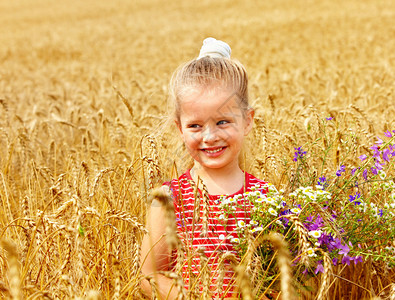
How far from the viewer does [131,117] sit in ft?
9.98

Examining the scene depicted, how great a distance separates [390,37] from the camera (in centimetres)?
1179

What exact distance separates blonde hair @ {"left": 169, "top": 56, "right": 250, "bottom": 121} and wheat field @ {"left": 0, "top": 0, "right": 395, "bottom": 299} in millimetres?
228

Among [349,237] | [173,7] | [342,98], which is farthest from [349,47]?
[173,7]

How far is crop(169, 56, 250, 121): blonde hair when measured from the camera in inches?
84.2

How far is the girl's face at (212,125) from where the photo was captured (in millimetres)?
2109

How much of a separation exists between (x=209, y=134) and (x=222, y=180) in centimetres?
25

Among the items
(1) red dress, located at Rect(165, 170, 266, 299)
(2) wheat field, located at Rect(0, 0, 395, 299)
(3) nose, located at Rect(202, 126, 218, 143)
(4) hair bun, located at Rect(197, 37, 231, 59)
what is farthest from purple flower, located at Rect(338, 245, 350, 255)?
(4) hair bun, located at Rect(197, 37, 231, 59)

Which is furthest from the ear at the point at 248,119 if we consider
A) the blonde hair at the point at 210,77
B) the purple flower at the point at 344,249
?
the purple flower at the point at 344,249

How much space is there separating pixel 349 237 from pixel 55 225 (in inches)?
46.3

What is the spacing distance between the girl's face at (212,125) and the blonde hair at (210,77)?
32 millimetres

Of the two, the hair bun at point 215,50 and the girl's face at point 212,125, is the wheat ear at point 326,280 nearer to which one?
the girl's face at point 212,125

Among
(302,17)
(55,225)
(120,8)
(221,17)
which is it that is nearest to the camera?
(55,225)

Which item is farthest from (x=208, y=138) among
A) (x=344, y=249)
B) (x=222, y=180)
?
(x=344, y=249)

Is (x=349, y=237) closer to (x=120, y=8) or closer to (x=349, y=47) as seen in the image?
(x=349, y=47)
